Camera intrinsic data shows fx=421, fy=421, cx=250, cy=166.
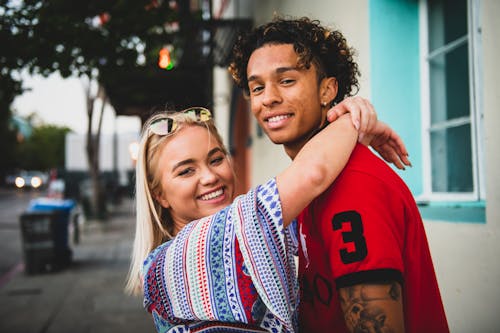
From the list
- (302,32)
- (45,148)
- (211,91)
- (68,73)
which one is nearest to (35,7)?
(68,73)

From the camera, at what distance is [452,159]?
3010 millimetres

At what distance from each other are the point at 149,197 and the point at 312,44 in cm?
95

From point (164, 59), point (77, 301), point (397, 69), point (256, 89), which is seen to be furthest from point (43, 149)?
point (256, 89)

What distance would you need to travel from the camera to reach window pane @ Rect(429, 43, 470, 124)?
2.88 meters

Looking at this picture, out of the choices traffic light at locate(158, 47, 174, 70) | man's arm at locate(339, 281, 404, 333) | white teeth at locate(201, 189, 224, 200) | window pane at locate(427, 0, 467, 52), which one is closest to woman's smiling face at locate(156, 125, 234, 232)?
white teeth at locate(201, 189, 224, 200)

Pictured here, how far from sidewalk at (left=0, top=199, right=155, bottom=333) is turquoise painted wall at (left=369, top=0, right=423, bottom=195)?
3812 mm

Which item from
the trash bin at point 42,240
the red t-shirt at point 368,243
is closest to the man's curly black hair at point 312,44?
the red t-shirt at point 368,243

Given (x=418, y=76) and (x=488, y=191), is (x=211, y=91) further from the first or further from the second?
(x=488, y=191)

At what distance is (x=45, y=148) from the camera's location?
237 feet

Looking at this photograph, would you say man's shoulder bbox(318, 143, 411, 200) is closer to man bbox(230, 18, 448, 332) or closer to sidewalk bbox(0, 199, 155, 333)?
man bbox(230, 18, 448, 332)

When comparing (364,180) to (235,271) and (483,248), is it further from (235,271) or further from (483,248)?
(483,248)

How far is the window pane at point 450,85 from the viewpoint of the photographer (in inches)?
113

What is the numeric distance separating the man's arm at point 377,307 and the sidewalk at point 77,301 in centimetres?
459

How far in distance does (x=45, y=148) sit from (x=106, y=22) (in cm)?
7538
